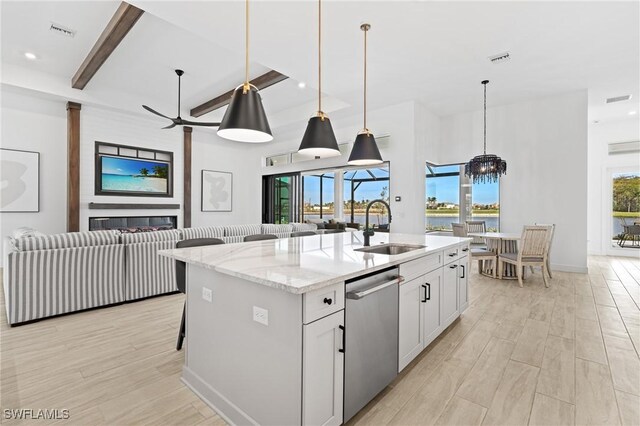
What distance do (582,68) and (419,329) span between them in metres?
4.82

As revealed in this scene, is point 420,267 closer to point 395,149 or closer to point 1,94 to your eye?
point 395,149

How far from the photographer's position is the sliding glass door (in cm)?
825

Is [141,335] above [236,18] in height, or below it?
below

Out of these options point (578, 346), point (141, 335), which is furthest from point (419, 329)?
point (141, 335)

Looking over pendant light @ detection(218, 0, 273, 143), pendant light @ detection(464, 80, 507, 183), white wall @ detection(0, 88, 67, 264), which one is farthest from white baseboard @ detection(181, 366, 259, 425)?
white wall @ detection(0, 88, 67, 264)

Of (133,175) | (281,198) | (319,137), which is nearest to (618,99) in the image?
(319,137)

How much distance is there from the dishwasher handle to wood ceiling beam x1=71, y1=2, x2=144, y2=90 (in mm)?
3949

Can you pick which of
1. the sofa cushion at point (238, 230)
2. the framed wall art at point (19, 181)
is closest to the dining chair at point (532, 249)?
the sofa cushion at point (238, 230)

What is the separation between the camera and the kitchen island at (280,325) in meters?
1.36

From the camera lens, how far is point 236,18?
319 centimetres

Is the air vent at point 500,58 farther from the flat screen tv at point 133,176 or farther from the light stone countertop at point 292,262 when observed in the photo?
the flat screen tv at point 133,176

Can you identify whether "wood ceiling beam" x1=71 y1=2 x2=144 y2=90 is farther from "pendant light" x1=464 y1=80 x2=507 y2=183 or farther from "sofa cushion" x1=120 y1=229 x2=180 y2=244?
"pendant light" x1=464 y1=80 x2=507 y2=183

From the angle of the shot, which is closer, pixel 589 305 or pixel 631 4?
pixel 631 4

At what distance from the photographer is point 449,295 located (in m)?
2.77
